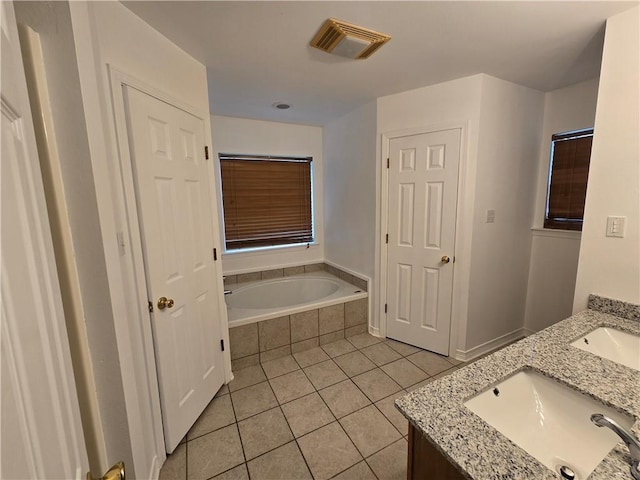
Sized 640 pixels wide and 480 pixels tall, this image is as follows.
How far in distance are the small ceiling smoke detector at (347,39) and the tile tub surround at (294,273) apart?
78.2 inches

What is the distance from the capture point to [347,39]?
1507mm

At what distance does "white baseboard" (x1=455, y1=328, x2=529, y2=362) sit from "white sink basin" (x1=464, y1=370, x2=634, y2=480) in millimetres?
1518

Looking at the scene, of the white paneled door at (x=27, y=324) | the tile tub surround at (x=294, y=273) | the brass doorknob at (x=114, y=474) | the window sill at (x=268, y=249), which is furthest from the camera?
the window sill at (x=268, y=249)

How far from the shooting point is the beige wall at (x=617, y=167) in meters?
1.31

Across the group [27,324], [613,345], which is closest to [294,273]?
[613,345]

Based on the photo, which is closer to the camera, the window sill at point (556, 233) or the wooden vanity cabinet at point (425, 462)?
the wooden vanity cabinet at point (425, 462)

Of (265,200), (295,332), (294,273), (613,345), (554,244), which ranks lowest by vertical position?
(295,332)

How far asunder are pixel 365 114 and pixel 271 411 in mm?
2580

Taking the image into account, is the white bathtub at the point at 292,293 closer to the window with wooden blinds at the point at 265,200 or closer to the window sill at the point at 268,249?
the window sill at the point at 268,249

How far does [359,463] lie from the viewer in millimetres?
1498

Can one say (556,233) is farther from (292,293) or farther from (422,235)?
(292,293)

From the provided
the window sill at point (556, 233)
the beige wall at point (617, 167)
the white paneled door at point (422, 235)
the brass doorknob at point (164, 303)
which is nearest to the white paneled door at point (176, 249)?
the brass doorknob at point (164, 303)

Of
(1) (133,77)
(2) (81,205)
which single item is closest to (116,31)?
(1) (133,77)

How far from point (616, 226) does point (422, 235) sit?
1.18 m
